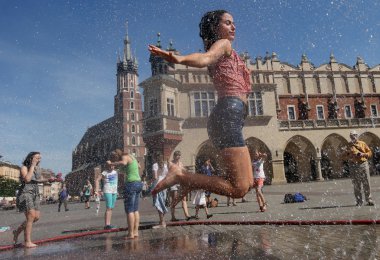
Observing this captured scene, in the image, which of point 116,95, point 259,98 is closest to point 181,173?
point 259,98

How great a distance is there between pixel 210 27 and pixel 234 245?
9.03 ft

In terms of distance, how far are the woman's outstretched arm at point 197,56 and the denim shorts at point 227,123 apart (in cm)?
47

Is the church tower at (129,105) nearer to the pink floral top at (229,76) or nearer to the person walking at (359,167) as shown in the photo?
the person walking at (359,167)

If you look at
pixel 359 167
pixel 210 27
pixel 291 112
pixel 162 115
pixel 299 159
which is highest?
pixel 291 112

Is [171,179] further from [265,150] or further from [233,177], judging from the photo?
[265,150]

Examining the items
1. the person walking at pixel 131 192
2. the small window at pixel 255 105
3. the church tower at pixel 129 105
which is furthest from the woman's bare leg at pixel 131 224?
the church tower at pixel 129 105

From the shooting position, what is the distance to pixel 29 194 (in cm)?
581

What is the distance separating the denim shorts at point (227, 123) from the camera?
119 inches

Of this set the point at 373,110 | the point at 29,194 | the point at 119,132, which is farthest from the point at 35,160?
the point at 119,132

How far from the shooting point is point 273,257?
345 centimetres

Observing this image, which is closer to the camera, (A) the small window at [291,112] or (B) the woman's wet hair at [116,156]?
(B) the woman's wet hair at [116,156]

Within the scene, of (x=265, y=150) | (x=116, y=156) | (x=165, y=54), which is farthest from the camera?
(x=265, y=150)

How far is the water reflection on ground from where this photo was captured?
11.9 feet

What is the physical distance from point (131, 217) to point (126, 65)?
104m
